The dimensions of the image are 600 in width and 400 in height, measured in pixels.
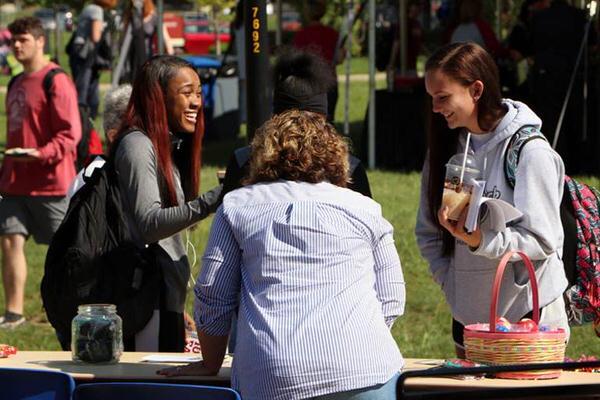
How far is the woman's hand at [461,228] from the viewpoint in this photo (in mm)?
4270

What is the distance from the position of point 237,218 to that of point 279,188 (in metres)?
0.15

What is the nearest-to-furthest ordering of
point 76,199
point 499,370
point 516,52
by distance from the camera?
point 499,370 → point 76,199 → point 516,52

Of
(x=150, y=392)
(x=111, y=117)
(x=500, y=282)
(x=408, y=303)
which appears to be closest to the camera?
(x=150, y=392)

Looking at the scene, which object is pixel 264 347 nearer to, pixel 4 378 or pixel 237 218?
pixel 237 218

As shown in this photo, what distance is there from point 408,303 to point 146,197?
4.05 m

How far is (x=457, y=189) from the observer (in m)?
4.24

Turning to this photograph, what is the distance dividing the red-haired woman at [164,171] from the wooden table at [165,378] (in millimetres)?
373

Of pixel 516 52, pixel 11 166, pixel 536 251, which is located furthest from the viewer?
pixel 516 52

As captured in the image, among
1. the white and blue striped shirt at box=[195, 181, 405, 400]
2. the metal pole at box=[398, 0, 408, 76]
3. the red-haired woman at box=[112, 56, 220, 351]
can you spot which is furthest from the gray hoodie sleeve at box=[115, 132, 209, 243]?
the metal pole at box=[398, 0, 408, 76]

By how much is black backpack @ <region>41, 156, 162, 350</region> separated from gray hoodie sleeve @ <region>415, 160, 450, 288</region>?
1084mm

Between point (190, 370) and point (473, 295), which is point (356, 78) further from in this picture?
point (190, 370)

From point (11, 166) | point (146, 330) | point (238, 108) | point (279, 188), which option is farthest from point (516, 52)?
point (279, 188)

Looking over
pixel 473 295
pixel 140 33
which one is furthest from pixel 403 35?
pixel 473 295

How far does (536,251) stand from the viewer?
4.41m
